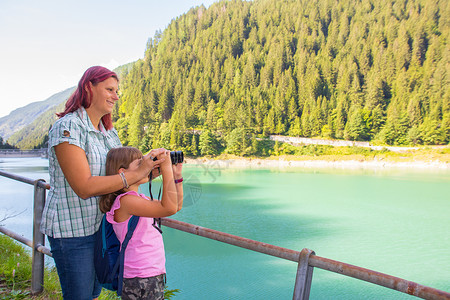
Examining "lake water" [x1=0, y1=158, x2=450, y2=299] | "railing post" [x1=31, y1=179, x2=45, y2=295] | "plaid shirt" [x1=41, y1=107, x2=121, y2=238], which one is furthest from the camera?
"lake water" [x1=0, y1=158, x2=450, y2=299]

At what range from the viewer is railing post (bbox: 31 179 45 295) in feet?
6.82

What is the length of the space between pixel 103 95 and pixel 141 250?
60 cm

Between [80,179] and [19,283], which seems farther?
[19,283]

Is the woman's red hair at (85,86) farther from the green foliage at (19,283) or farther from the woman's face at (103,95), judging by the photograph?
the green foliage at (19,283)

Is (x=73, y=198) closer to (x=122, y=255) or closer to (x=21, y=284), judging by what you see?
(x=122, y=255)

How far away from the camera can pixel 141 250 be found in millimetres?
1257

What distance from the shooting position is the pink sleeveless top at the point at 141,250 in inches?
49.2

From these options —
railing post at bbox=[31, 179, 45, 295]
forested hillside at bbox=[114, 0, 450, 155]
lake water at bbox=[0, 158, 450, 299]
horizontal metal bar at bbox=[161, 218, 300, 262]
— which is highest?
forested hillside at bbox=[114, 0, 450, 155]

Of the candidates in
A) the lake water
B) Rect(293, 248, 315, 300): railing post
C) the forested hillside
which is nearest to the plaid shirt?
Rect(293, 248, 315, 300): railing post

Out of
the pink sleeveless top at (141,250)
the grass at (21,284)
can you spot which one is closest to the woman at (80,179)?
the pink sleeveless top at (141,250)

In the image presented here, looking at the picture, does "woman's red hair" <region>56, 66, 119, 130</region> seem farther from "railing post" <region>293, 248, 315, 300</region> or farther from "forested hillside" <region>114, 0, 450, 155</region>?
"forested hillside" <region>114, 0, 450, 155</region>

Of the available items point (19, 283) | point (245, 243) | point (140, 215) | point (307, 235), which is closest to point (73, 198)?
point (140, 215)

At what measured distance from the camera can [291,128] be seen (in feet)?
216

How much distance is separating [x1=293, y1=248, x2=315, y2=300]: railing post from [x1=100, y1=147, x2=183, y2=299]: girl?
46 cm
